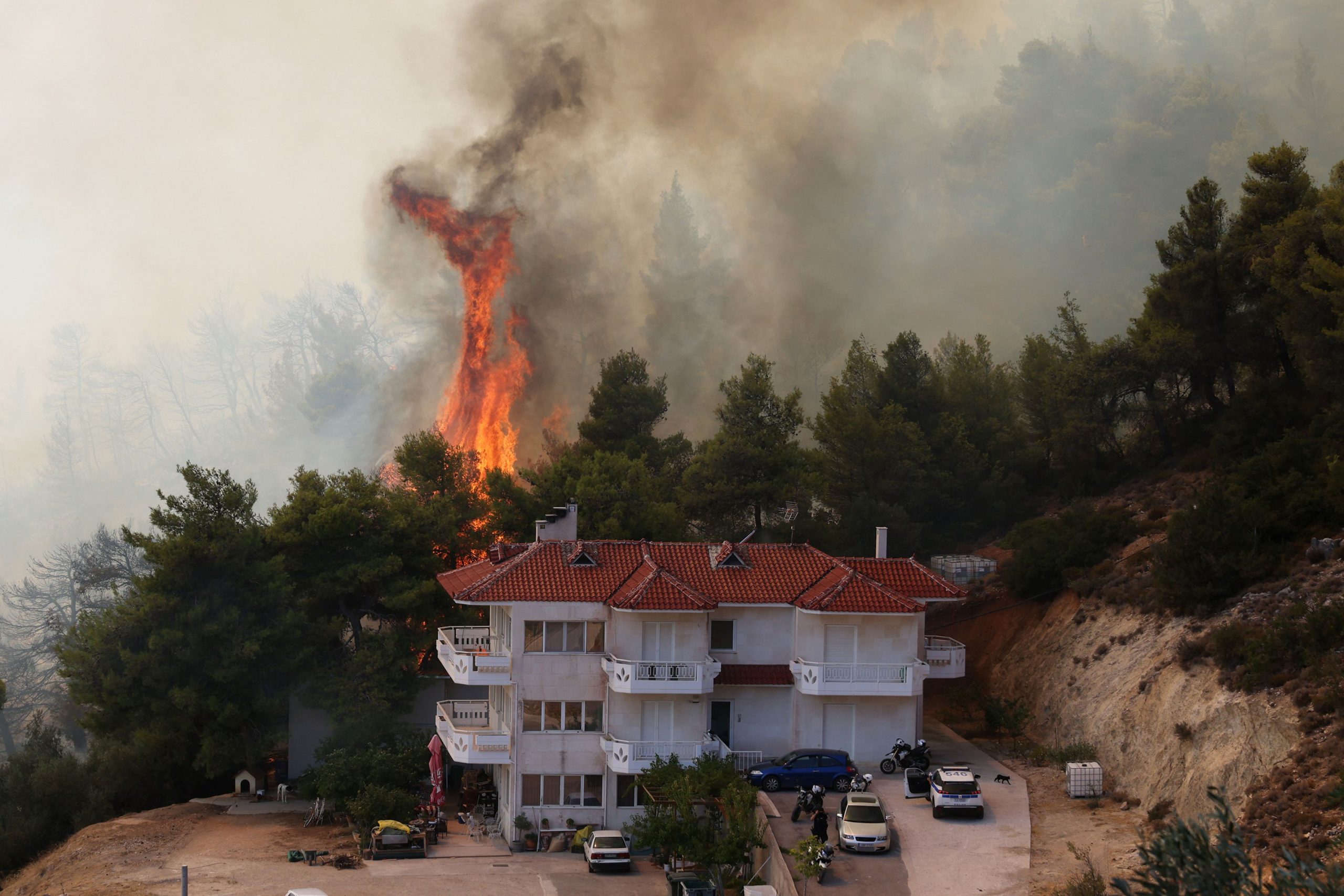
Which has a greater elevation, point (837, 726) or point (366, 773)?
point (837, 726)

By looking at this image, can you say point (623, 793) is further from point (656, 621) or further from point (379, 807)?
point (379, 807)

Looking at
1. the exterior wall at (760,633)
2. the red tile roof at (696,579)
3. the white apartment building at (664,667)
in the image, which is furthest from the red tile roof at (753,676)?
the red tile roof at (696,579)

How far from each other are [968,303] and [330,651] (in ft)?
313

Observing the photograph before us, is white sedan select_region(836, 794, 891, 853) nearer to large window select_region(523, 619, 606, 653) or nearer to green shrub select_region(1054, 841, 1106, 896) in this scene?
green shrub select_region(1054, 841, 1106, 896)

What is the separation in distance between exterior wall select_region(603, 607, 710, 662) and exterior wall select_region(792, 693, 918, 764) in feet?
15.4

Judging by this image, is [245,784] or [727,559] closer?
[727,559]

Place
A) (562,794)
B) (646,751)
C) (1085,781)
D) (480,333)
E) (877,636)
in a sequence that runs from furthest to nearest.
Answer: (480,333) < (877,636) < (562,794) < (646,751) < (1085,781)

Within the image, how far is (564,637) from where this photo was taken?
47.7m

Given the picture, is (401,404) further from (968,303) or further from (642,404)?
(968,303)

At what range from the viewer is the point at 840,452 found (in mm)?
74938

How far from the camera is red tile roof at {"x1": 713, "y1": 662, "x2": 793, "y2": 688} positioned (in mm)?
48406

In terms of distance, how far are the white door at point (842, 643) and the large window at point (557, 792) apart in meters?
10.1

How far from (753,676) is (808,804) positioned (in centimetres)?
753

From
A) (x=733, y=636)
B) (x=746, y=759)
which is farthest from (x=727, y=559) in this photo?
(x=746, y=759)
